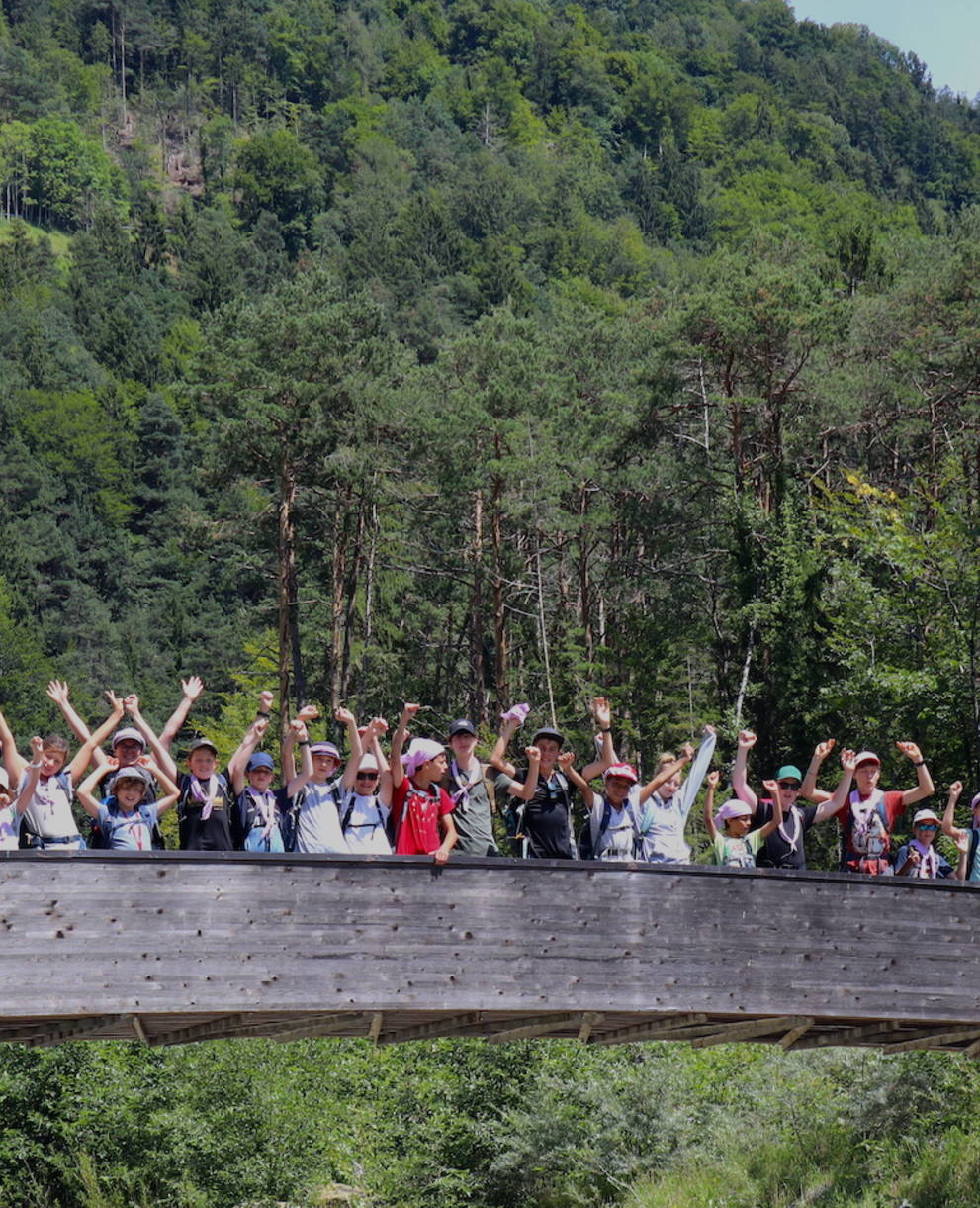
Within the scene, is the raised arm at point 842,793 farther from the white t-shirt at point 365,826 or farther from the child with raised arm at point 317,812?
the child with raised arm at point 317,812

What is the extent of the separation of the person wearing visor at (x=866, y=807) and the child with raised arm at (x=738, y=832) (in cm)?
37

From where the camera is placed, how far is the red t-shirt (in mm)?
11664

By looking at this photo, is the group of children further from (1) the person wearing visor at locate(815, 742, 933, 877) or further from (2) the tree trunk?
(2) the tree trunk

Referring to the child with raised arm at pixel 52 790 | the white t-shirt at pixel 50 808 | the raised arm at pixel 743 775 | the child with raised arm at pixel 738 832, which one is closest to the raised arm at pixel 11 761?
the child with raised arm at pixel 52 790

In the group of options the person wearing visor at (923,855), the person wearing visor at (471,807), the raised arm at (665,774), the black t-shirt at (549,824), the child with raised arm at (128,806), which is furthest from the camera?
the person wearing visor at (923,855)

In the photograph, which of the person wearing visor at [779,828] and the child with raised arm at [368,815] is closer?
the child with raised arm at [368,815]

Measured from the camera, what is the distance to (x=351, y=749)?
10984 millimetres

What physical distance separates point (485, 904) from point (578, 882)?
2.16 ft

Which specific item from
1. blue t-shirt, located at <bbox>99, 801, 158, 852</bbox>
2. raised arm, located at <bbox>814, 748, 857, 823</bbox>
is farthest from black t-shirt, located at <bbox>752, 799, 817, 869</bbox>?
blue t-shirt, located at <bbox>99, 801, 158, 852</bbox>

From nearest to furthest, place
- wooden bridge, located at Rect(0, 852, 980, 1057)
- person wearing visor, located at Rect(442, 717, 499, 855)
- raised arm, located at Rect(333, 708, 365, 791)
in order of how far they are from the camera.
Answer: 1. raised arm, located at Rect(333, 708, 365, 791)
2. wooden bridge, located at Rect(0, 852, 980, 1057)
3. person wearing visor, located at Rect(442, 717, 499, 855)

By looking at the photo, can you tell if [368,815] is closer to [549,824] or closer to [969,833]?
[549,824]

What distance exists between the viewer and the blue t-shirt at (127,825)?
11289 millimetres

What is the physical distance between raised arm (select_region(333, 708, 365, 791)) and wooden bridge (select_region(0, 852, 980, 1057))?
0.52 meters

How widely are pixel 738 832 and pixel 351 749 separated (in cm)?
299
